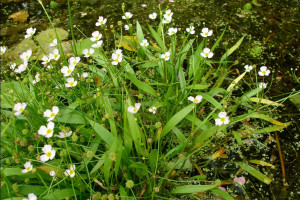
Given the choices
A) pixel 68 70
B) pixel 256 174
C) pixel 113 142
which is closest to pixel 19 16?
pixel 68 70

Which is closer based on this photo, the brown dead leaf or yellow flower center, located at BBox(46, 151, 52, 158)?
yellow flower center, located at BBox(46, 151, 52, 158)

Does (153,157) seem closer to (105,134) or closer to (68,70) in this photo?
(105,134)

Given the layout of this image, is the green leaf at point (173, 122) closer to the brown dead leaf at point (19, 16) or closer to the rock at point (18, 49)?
the rock at point (18, 49)

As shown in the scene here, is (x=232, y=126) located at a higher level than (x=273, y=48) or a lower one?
lower

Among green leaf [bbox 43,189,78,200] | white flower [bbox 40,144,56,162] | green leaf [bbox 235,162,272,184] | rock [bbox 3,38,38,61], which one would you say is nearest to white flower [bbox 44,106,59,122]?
white flower [bbox 40,144,56,162]

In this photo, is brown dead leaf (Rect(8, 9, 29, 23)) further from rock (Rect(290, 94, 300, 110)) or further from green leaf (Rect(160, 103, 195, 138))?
rock (Rect(290, 94, 300, 110))

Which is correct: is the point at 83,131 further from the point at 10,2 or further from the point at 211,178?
the point at 10,2

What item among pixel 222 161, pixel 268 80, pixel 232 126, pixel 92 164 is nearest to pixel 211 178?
pixel 222 161

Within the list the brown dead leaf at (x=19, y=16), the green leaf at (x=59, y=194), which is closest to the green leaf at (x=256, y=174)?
the green leaf at (x=59, y=194)

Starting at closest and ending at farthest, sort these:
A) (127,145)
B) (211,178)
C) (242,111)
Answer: (127,145)
(211,178)
(242,111)

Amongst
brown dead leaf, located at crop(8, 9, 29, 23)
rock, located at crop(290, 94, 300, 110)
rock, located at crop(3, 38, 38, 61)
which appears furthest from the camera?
brown dead leaf, located at crop(8, 9, 29, 23)
